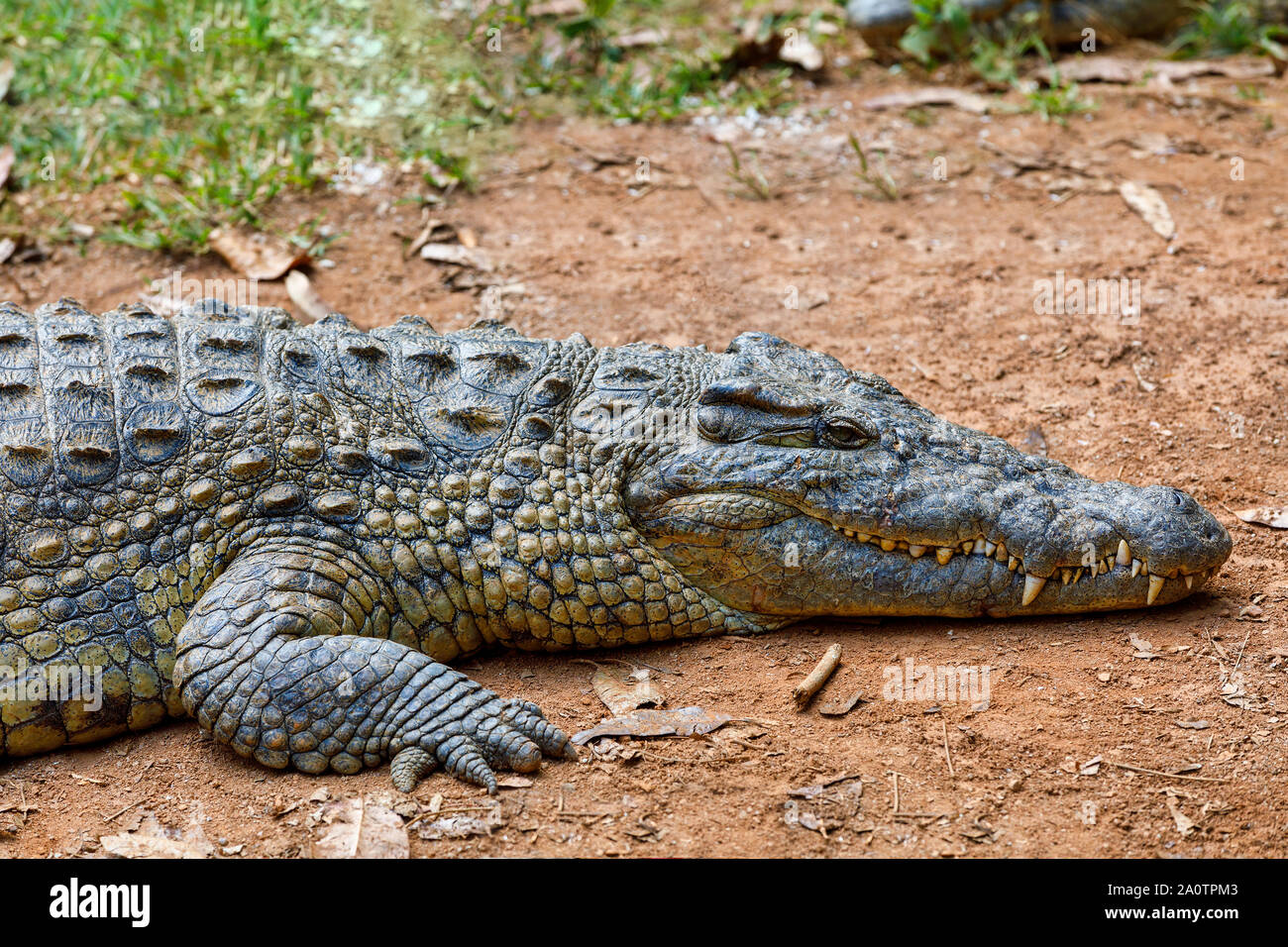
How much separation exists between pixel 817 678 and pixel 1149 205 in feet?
15.8

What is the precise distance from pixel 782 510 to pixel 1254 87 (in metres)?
6.81

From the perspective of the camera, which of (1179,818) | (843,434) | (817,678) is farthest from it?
(843,434)

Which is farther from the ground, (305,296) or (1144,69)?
(1144,69)

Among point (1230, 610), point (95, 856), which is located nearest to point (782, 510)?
point (1230, 610)

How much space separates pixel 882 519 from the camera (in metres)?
4.15

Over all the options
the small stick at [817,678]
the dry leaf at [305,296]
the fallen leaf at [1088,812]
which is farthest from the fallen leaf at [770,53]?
the fallen leaf at [1088,812]

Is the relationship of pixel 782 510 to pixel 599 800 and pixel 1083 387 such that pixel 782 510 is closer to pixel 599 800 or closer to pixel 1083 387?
pixel 599 800

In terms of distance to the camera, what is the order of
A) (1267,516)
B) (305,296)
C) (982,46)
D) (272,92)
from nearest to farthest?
1. (1267,516)
2. (305,296)
3. (272,92)
4. (982,46)

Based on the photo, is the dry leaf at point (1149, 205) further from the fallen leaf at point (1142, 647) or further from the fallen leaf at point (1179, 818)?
the fallen leaf at point (1179, 818)

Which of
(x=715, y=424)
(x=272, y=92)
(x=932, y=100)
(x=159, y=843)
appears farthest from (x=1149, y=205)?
(x=159, y=843)

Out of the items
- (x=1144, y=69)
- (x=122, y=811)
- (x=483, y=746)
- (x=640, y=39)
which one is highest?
(x=1144, y=69)

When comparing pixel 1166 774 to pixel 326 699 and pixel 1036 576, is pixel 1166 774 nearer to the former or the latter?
pixel 1036 576

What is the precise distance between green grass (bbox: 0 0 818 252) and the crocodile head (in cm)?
415

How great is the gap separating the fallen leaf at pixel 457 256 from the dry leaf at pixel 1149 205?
13.1ft
